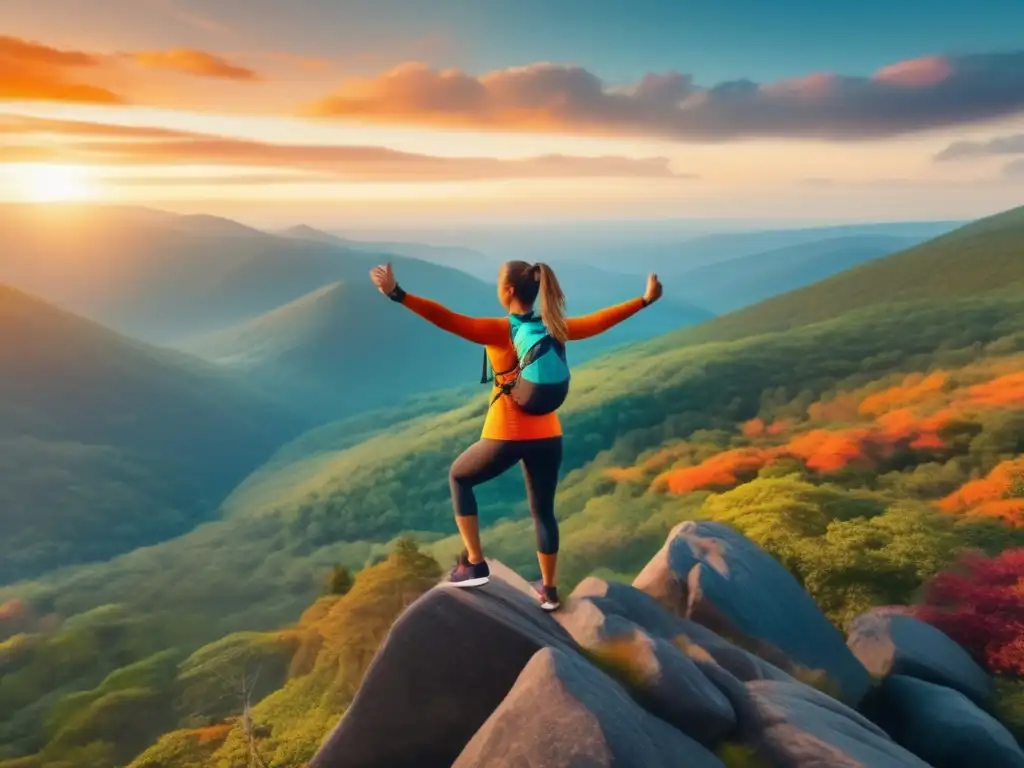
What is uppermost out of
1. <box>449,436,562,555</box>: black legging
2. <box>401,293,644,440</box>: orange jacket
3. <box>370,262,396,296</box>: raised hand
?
<box>370,262,396,296</box>: raised hand

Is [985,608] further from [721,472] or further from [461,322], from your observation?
[721,472]

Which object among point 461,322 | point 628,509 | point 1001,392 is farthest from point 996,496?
point 461,322

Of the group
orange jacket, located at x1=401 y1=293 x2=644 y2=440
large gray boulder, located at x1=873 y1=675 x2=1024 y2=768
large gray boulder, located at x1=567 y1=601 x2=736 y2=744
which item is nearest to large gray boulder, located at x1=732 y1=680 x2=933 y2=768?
large gray boulder, located at x1=567 y1=601 x2=736 y2=744

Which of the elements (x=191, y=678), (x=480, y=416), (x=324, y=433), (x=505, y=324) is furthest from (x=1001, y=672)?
(x=324, y=433)

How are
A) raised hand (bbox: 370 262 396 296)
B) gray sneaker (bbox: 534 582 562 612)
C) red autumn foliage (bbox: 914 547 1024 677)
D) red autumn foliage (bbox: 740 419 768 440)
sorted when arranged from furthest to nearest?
red autumn foliage (bbox: 740 419 768 440)
red autumn foliage (bbox: 914 547 1024 677)
gray sneaker (bbox: 534 582 562 612)
raised hand (bbox: 370 262 396 296)

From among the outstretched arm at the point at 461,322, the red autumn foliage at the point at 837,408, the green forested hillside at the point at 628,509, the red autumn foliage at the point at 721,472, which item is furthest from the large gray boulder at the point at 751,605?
the red autumn foliage at the point at 837,408

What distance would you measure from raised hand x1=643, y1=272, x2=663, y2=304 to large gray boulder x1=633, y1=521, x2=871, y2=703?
24.6 feet

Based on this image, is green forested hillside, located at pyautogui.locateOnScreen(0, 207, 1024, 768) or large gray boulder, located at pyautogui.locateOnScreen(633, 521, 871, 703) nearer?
large gray boulder, located at pyautogui.locateOnScreen(633, 521, 871, 703)

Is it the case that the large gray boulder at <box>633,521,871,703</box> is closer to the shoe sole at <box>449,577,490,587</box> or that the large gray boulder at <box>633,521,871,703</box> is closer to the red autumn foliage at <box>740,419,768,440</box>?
the shoe sole at <box>449,577,490,587</box>

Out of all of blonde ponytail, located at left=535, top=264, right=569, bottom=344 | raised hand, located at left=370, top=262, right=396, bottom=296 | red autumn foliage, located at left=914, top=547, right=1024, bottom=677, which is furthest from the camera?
red autumn foliage, located at left=914, top=547, right=1024, bottom=677

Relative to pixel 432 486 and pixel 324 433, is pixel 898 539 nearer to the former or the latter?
pixel 432 486

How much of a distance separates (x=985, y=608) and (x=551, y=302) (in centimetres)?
1705

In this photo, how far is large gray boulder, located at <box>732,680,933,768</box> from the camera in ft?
31.0

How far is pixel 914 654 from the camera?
16.2 metres
